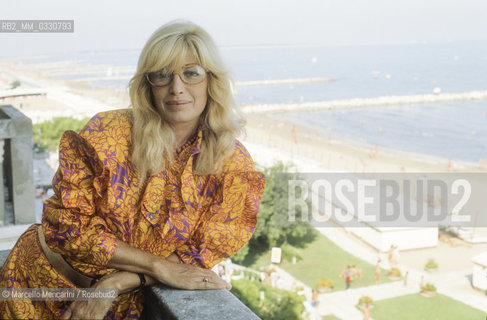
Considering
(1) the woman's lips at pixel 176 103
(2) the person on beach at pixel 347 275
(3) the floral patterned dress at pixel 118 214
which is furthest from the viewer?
(2) the person on beach at pixel 347 275

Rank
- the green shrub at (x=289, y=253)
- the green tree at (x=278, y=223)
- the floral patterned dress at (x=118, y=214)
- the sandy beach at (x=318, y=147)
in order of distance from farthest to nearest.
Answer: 1. the sandy beach at (x=318, y=147)
2. the green tree at (x=278, y=223)
3. the green shrub at (x=289, y=253)
4. the floral patterned dress at (x=118, y=214)

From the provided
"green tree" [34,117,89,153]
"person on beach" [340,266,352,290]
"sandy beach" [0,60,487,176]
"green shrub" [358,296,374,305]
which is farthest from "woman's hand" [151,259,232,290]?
"green tree" [34,117,89,153]

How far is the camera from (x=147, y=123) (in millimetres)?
1740

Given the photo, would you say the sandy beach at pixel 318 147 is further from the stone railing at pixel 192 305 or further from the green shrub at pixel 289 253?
the stone railing at pixel 192 305

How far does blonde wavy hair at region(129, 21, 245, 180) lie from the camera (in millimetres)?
1668

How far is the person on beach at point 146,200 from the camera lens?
1.64 m

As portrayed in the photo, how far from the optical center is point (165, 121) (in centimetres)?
179

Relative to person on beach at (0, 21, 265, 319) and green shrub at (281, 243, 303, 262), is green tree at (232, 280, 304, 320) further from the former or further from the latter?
person on beach at (0, 21, 265, 319)

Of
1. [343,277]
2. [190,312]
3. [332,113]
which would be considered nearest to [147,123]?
[190,312]

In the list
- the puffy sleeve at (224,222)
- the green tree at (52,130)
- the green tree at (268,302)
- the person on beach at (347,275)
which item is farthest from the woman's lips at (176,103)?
the green tree at (52,130)

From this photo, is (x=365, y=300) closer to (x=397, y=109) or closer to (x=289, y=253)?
(x=289, y=253)

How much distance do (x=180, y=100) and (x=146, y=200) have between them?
330 millimetres

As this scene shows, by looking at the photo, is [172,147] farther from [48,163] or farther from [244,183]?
[48,163]

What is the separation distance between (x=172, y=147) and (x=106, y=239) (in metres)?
0.35
